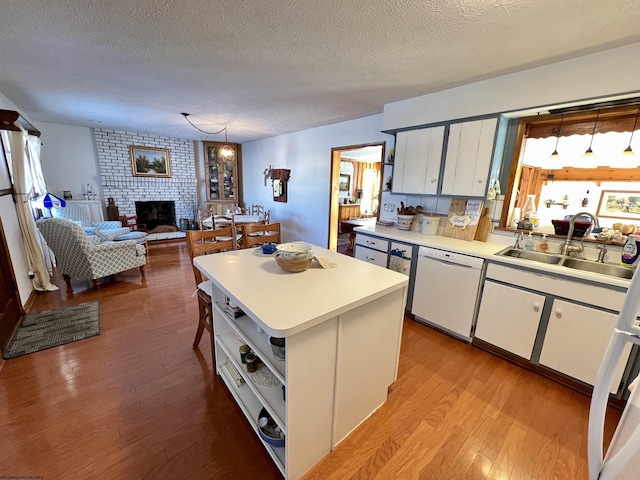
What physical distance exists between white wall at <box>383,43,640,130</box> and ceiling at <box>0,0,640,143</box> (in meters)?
0.08

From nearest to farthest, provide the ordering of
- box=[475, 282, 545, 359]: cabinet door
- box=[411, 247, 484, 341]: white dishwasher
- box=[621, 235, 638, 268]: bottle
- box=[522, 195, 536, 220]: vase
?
box=[621, 235, 638, 268]: bottle
box=[475, 282, 545, 359]: cabinet door
box=[411, 247, 484, 341]: white dishwasher
box=[522, 195, 536, 220]: vase

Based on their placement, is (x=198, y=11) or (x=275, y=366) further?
(x=198, y=11)

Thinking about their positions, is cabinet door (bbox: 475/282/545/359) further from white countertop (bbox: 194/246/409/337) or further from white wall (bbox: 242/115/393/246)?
white wall (bbox: 242/115/393/246)

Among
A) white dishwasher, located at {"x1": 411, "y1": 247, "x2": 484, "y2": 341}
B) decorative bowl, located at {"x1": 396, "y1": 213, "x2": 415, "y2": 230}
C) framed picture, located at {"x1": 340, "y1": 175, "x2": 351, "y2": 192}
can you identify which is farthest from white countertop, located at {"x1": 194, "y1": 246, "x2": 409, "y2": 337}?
framed picture, located at {"x1": 340, "y1": 175, "x2": 351, "y2": 192}

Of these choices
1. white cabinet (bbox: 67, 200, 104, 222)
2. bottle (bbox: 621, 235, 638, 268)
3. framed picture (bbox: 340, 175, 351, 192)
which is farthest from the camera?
framed picture (bbox: 340, 175, 351, 192)

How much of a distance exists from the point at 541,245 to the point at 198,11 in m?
3.02

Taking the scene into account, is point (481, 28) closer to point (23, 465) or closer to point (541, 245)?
point (541, 245)

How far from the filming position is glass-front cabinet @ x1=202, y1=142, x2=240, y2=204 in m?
6.19

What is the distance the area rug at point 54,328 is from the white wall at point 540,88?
3.80m

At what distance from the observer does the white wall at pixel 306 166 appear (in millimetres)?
3861

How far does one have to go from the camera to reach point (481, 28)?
1530 mm

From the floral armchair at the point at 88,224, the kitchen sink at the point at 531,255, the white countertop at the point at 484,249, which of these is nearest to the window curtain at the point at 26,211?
the floral armchair at the point at 88,224

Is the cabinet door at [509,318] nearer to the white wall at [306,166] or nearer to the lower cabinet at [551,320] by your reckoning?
the lower cabinet at [551,320]

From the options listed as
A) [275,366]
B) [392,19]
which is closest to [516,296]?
[275,366]
